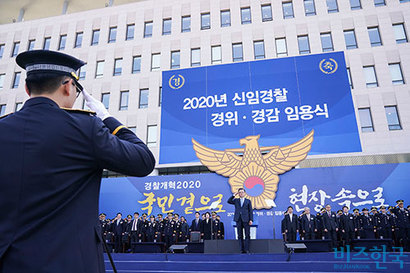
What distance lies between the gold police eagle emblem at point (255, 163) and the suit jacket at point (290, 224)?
1.01 meters

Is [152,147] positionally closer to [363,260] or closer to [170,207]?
[170,207]

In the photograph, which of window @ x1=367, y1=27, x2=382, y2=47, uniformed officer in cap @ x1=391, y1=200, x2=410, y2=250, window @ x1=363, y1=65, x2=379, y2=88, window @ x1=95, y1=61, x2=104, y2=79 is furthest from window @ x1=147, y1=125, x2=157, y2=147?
window @ x1=367, y1=27, x2=382, y2=47

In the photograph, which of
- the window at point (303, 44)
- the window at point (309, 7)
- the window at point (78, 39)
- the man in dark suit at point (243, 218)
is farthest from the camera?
the window at point (78, 39)

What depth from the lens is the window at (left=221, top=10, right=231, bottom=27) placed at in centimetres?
1869

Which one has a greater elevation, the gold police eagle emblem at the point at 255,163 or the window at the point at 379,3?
the window at the point at 379,3

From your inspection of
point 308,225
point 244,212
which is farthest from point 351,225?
point 244,212

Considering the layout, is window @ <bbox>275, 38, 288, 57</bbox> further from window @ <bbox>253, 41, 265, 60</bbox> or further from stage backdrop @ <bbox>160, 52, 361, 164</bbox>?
stage backdrop @ <bbox>160, 52, 361, 164</bbox>

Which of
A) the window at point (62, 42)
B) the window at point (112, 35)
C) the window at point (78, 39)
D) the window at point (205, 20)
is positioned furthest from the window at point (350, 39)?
the window at point (62, 42)

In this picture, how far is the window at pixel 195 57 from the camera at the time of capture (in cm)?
1836

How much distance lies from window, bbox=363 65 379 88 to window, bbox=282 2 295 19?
5.32 meters

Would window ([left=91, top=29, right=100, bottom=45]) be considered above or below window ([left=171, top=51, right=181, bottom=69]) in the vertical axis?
above

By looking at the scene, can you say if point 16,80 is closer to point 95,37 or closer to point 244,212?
point 95,37

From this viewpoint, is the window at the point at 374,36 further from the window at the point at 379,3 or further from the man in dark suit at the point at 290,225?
the man in dark suit at the point at 290,225

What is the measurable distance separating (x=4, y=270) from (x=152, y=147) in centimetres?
1629
